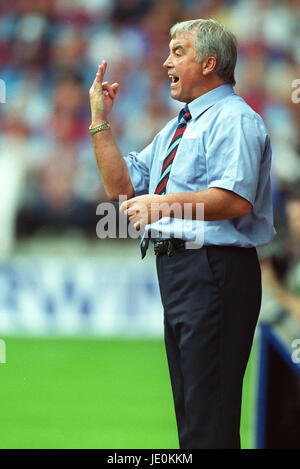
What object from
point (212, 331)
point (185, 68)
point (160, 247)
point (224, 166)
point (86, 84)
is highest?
point (86, 84)

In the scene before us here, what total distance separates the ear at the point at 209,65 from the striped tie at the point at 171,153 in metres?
0.17

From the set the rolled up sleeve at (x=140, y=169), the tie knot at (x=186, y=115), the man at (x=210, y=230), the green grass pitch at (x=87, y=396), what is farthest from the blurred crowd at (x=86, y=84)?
the man at (x=210, y=230)

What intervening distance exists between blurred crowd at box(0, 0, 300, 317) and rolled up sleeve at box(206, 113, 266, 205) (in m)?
5.01

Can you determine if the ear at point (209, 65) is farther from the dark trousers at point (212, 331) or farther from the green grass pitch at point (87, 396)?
the green grass pitch at point (87, 396)

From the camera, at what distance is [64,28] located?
35.8 ft

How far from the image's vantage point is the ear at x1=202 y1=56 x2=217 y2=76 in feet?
9.75

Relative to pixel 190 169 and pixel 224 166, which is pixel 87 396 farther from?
pixel 224 166

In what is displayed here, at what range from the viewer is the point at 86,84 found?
10125 mm

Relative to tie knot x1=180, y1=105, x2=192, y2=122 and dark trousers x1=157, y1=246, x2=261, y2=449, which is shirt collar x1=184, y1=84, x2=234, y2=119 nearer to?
tie knot x1=180, y1=105, x2=192, y2=122

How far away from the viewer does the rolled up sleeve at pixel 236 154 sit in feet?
9.23

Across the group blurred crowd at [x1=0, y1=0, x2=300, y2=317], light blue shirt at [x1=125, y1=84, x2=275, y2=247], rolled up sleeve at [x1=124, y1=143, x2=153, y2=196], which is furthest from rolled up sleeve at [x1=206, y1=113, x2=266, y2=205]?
blurred crowd at [x1=0, y1=0, x2=300, y2=317]

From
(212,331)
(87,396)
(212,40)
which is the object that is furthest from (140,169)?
(87,396)

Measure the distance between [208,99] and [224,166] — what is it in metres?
0.29
